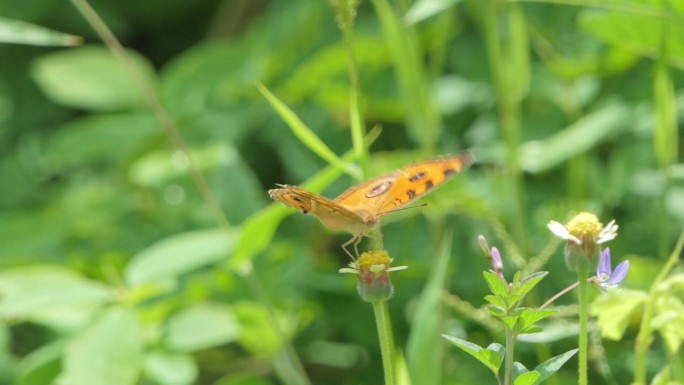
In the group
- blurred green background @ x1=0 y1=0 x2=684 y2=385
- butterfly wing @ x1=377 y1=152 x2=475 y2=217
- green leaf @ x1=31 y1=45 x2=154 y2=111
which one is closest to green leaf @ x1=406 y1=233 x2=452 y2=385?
blurred green background @ x1=0 y1=0 x2=684 y2=385

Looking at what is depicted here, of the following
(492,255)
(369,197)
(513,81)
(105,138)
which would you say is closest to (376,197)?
(369,197)

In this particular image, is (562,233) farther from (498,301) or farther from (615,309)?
(615,309)

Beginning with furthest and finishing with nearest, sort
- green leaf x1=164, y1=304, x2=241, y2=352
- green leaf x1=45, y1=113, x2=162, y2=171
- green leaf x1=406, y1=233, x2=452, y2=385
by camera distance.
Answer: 1. green leaf x1=45, y1=113, x2=162, y2=171
2. green leaf x1=164, y1=304, x2=241, y2=352
3. green leaf x1=406, y1=233, x2=452, y2=385

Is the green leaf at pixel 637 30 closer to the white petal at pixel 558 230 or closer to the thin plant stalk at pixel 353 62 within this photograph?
the thin plant stalk at pixel 353 62

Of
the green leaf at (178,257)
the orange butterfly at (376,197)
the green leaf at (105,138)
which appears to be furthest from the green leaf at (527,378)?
the green leaf at (105,138)

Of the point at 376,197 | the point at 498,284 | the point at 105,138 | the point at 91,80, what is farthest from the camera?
the point at 91,80

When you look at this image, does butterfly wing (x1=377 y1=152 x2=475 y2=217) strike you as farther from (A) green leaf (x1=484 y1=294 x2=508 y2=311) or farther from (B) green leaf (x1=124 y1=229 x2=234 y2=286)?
(B) green leaf (x1=124 y1=229 x2=234 y2=286)
